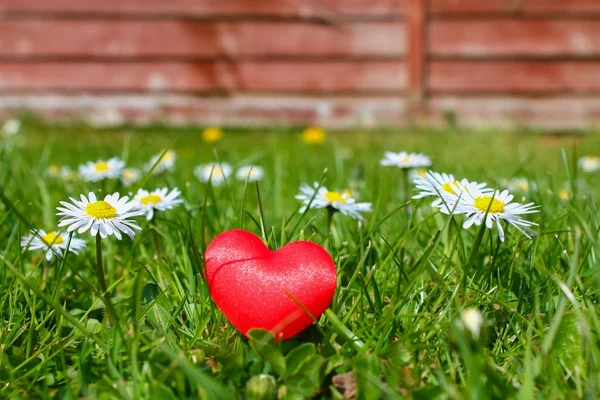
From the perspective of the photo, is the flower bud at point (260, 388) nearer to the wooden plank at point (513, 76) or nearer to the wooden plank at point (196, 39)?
the wooden plank at point (196, 39)

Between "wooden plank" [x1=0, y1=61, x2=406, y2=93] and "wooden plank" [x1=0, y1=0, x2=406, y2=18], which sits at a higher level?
"wooden plank" [x1=0, y1=0, x2=406, y2=18]

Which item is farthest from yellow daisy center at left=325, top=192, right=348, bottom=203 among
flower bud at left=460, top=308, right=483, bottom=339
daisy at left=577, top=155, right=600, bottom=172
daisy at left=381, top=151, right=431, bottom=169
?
daisy at left=577, top=155, right=600, bottom=172

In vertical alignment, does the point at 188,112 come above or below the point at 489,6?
below

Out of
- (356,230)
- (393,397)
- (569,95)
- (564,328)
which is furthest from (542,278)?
(569,95)

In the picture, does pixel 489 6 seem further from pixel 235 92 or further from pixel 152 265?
pixel 152 265

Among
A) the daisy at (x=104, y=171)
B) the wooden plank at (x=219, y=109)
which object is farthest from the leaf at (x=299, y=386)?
the wooden plank at (x=219, y=109)

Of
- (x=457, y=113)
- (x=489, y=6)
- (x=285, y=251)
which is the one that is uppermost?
(x=489, y=6)

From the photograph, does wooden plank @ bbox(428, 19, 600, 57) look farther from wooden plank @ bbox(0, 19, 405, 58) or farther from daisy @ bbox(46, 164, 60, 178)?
daisy @ bbox(46, 164, 60, 178)
